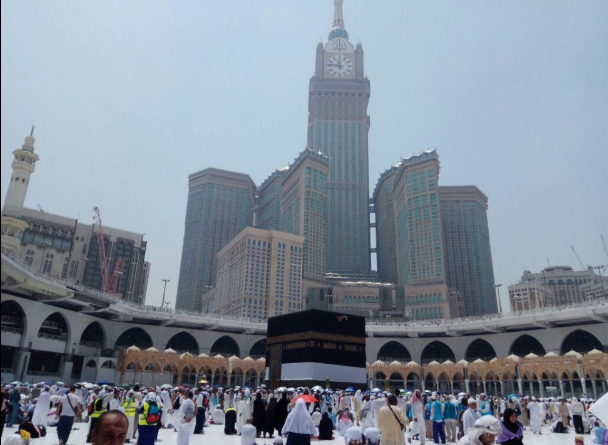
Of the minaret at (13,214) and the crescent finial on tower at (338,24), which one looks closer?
the minaret at (13,214)

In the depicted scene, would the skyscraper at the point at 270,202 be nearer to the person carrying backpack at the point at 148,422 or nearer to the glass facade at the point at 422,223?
the glass facade at the point at 422,223

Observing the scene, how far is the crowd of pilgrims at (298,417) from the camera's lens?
6973 millimetres

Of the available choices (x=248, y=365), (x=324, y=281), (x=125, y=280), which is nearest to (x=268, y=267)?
(x=324, y=281)

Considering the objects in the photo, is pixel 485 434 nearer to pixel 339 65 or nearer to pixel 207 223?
pixel 207 223

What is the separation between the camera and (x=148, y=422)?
Result: 909 centimetres

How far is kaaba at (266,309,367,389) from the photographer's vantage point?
100 feet

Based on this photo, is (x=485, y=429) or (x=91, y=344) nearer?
(x=485, y=429)

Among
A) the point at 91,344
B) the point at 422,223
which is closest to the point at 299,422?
the point at 91,344

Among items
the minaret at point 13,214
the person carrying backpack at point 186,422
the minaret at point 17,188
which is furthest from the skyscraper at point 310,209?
the minaret at point 13,214

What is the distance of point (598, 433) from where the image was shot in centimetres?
1271

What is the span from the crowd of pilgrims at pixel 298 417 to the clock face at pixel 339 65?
4939 inches

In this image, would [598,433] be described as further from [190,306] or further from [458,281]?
[190,306]

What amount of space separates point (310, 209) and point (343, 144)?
103 ft

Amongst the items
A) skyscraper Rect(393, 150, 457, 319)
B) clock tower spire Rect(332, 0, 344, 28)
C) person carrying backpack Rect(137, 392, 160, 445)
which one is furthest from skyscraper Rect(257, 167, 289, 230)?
person carrying backpack Rect(137, 392, 160, 445)
